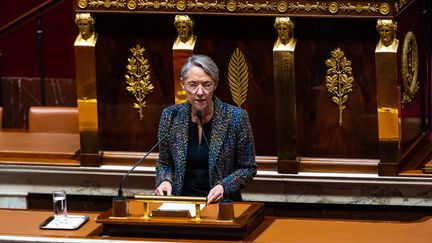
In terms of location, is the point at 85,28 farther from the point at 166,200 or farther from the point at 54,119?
the point at 166,200

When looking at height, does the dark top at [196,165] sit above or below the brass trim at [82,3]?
below

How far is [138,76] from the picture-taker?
6.82 metres

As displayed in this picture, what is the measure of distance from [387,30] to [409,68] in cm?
48

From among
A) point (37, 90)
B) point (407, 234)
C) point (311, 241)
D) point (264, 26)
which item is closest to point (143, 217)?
point (311, 241)

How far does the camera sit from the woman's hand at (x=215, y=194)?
16.8 feet

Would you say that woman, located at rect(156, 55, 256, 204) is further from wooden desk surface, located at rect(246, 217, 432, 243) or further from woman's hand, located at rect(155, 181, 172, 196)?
wooden desk surface, located at rect(246, 217, 432, 243)

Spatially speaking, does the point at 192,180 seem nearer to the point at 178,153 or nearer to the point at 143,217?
the point at 178,153

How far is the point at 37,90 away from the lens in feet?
30.9

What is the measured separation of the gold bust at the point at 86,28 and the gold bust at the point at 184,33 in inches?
18.2

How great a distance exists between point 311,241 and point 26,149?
2.83 meters

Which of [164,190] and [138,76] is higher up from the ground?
[138,76]

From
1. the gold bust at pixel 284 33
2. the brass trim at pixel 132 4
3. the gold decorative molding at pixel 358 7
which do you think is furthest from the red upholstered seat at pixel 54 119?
the gold decorative molding at pixel 358 7

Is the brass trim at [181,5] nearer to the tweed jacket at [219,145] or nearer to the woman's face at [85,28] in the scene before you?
the woman's face at [85,28]

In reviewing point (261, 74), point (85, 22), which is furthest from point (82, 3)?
point (261, 74)
